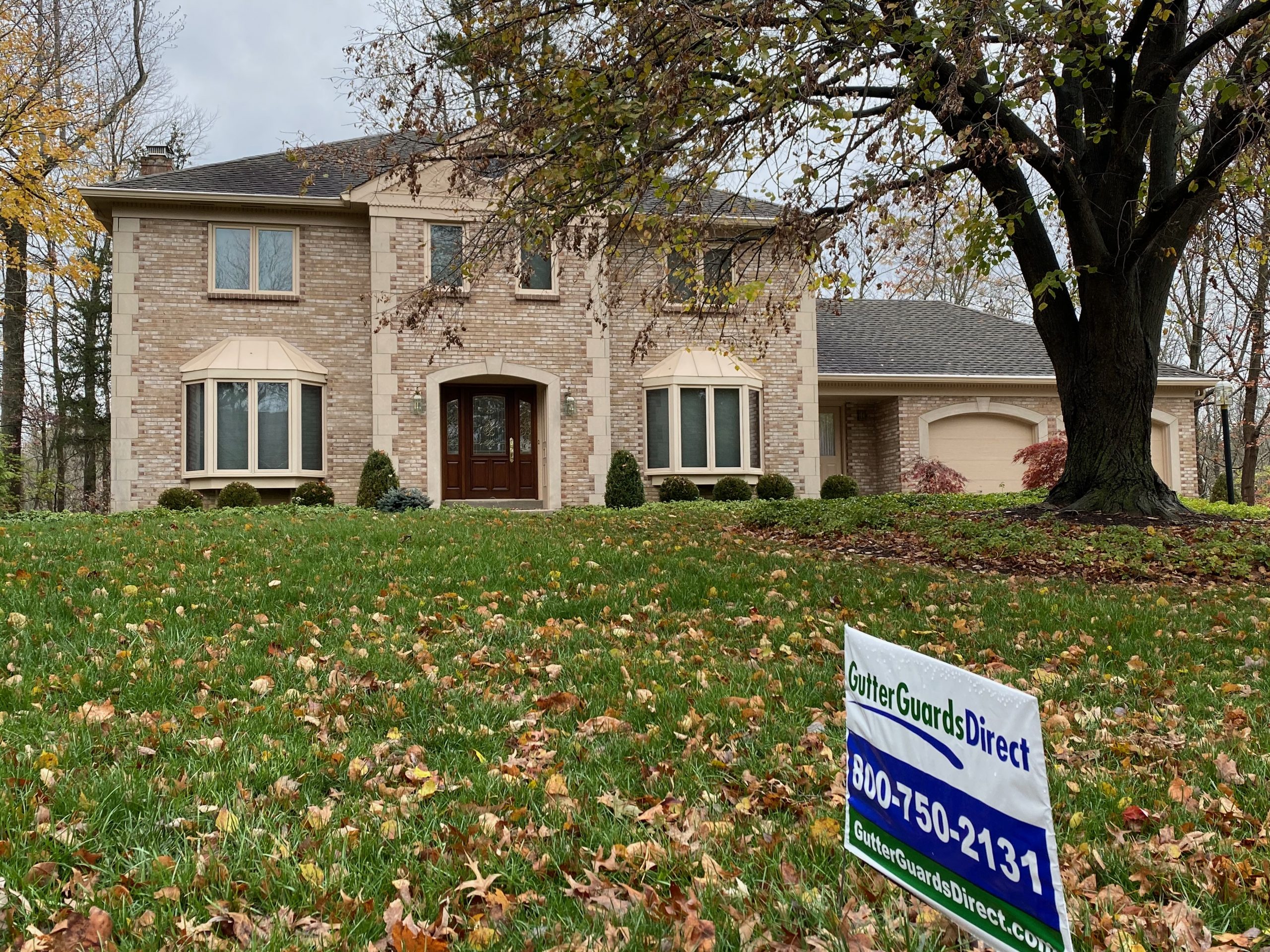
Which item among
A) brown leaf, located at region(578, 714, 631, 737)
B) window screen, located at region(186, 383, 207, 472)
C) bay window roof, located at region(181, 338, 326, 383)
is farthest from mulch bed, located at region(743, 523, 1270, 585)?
window screen, located at region(186, 383, 207, 472)

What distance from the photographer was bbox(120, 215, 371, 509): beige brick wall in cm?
1620

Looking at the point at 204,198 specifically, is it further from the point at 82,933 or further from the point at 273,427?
the point at 82,933

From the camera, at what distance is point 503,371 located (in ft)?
55.5

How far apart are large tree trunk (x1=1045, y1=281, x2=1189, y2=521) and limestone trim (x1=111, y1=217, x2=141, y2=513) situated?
15311mm

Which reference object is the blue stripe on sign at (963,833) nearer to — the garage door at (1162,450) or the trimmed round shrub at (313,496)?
the trimmed round shrub at (313,496)

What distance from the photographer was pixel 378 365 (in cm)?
1645

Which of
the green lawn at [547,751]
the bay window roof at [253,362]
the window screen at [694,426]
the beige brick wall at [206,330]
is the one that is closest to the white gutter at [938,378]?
the window screen at [694,426]

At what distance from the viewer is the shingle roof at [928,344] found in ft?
67.4

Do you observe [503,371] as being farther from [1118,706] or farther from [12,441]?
[1118,706]

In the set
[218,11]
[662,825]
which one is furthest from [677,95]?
[218,11]

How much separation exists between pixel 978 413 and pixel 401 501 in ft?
43.9

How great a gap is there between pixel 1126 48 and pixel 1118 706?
7212 millimetres

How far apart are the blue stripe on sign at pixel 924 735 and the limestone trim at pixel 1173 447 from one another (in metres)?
22.6

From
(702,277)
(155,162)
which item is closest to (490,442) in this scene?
(702,277)
